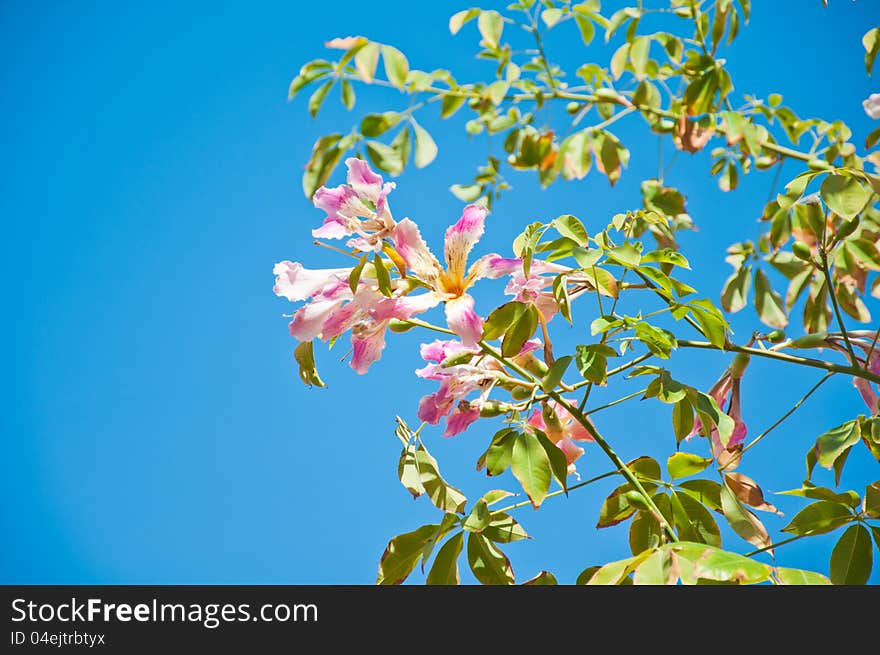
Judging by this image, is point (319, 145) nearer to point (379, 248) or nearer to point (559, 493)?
point (379, 248)

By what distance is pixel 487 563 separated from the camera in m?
0.78

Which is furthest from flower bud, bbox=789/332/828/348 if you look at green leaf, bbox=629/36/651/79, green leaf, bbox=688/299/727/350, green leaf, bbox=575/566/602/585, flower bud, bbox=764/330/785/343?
green leaf, bbox=629/36/651/79

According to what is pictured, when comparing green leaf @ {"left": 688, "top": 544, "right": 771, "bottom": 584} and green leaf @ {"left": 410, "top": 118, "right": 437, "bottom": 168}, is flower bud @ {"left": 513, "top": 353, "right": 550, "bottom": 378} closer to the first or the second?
green leaf @ {"left": 688, "top": 544, "right": 771, "bottom": 584}

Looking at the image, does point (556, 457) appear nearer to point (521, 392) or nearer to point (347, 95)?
point (521, 392)

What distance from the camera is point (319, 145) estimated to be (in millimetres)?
929

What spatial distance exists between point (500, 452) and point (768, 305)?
2.19 feet

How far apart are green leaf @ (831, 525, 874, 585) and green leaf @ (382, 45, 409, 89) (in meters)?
0.78

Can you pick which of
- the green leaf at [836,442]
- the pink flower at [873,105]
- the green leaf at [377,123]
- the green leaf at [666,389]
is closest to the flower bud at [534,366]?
the green leaf at [666,389]

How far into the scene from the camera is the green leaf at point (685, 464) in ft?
2.56

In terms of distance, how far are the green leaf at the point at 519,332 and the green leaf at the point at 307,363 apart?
19cm

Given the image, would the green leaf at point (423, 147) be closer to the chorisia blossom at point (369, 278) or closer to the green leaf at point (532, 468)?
the chorisia blossom at point (369, 278)
